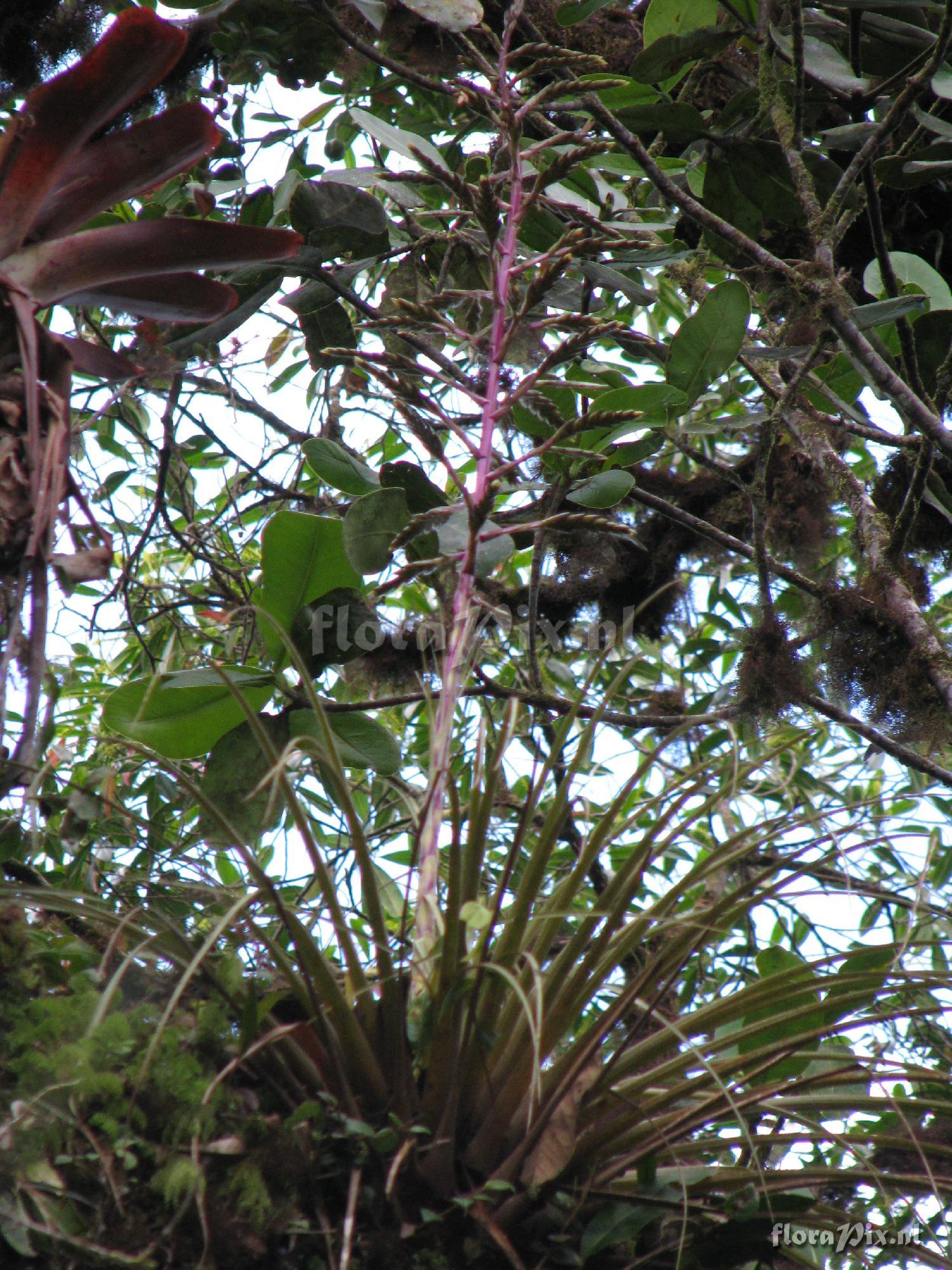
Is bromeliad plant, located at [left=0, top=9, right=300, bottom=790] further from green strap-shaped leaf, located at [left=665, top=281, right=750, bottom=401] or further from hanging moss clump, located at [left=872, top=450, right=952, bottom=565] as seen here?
hanging moss clump, located at [left=872, top=450, right=952, bottom=565]

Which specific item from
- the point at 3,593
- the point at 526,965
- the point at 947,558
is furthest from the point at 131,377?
the point at 947,558

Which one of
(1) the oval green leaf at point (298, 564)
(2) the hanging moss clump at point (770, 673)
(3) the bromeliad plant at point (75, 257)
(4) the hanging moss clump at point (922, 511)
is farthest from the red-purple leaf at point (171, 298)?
(4) the hanging moss clump at point (922, 511)

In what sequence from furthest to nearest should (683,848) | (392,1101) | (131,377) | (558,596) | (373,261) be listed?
(683,848) < (558,596) < (373,261) < (131,377) < (392,1101)

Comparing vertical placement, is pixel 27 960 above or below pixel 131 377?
below

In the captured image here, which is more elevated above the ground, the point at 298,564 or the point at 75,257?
the point at 75,257

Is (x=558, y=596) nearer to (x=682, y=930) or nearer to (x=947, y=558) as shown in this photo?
(x=947, y=558)

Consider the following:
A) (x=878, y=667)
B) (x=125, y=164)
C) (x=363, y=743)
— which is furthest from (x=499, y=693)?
(x=125, y=164)

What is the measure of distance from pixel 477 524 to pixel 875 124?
84 cm

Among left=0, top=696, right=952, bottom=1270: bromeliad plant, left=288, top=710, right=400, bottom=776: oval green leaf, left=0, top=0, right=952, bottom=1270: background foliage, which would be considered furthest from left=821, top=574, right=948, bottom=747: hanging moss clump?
left=288, top=710, right=400, bottom=776: oval green leaf

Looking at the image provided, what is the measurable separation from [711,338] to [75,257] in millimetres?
756

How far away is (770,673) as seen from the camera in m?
1.49

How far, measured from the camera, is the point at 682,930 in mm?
884

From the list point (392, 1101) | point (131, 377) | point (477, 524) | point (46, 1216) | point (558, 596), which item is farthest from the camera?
point (558, 596)

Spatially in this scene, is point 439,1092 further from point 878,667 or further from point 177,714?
point 878,667
